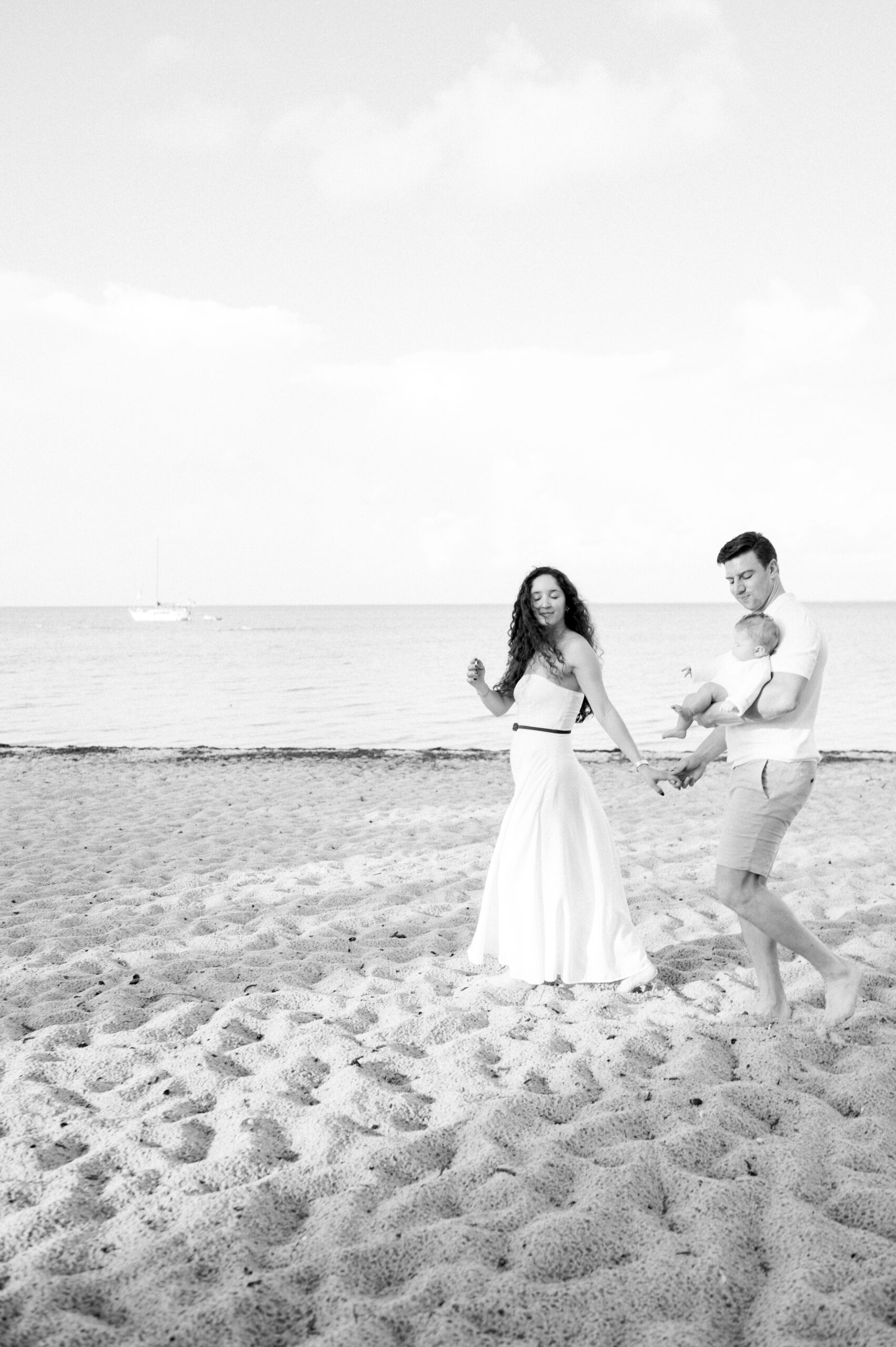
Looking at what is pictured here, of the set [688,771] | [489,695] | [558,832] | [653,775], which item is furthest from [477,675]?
[688,771]

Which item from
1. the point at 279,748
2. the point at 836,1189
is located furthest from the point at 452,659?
the point at 836,1189

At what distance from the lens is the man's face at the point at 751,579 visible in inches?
158

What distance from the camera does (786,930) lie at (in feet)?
13.7

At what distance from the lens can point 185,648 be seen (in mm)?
60812

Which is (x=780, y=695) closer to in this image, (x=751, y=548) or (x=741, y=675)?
(x=741, y=675)

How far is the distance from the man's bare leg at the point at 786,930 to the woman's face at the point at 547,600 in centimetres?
145

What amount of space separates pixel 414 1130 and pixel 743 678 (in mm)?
2102

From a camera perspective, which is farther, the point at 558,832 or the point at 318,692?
the point at 318,692

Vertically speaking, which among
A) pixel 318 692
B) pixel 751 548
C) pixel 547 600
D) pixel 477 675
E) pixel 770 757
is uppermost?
pixel 751 548

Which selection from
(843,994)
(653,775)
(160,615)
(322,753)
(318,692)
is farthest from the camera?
(160,615)

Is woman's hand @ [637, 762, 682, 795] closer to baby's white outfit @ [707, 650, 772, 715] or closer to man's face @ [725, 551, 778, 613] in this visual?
baby's white outfit @ [707, 650, 772, 715]

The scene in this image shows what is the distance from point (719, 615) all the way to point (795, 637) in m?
162

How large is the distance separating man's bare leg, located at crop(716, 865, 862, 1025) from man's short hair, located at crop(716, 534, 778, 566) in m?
1.28

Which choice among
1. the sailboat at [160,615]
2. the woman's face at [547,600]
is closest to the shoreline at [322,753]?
the woman's face at [547,600]
